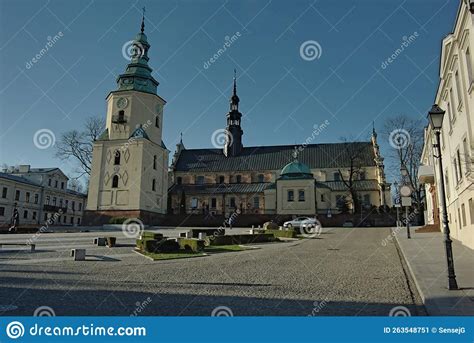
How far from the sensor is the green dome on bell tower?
2031 inches

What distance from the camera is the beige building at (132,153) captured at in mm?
48062

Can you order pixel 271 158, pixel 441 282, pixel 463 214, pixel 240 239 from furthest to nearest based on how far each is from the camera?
pixel 271 158 → pixel 240 239 → pixel 463 214 → pixel 441 282

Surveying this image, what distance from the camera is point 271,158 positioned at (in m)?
72.1

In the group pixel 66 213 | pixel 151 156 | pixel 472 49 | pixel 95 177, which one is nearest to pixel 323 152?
pixel 151 156

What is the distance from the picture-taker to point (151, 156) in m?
51.0

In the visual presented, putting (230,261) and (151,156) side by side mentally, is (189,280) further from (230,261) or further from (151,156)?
(151,156)
